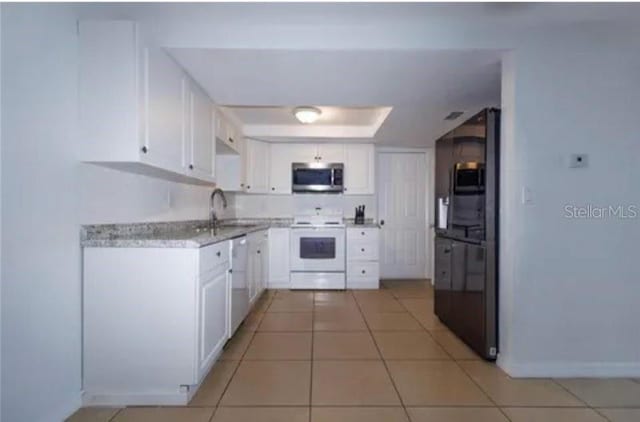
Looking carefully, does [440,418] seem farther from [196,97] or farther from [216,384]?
[196,97]

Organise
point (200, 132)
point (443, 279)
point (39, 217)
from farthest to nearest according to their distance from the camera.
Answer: point (443, 279) → point (200, 132) → point (39, 217)

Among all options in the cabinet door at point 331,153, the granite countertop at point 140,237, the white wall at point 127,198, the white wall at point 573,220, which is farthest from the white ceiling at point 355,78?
the cabinet door at point 331,153

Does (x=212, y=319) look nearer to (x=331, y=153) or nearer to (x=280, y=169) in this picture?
(x=280, y=169)

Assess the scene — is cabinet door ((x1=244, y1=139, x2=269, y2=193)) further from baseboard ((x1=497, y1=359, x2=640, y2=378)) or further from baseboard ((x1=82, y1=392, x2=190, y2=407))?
baseboard ((x1=497, y1=359, x2=640, y2=378))

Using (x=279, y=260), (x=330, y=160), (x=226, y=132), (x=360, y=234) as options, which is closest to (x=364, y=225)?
(x=360, y=234)

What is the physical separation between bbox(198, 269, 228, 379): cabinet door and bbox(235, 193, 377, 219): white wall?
9.33ft

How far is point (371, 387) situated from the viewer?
209 centimetres

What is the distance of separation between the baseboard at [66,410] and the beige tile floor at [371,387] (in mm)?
36

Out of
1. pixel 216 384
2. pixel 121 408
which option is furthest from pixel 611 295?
pixel 121 408

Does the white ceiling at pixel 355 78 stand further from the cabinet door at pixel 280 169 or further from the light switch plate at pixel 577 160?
the cabinet door at pixel 280 169

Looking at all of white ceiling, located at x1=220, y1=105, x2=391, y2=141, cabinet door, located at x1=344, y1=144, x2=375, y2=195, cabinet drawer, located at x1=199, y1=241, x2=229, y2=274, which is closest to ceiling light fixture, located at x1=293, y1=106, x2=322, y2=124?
white ceiling, located at x1=220, y1=105, x2=391, y2=141

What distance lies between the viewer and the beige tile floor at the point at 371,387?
181cm

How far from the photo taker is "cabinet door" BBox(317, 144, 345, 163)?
505cm

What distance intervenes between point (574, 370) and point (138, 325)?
263cm
